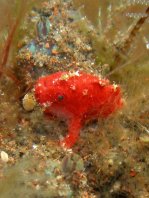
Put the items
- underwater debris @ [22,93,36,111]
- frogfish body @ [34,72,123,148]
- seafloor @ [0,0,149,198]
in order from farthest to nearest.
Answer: underwater debris @ [22,93,36,111]
frogfish body @ [34,72,123,148]
seafloor @ [0,0,149,198]

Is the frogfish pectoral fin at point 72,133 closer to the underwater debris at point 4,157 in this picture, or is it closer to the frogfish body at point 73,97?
the frogfish body at point 73,97

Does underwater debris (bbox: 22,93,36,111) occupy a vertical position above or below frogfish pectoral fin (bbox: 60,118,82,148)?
above

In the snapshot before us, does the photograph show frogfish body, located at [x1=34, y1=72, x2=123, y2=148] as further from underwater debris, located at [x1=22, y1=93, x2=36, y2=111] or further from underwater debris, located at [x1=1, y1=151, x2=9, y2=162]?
underwater debris, located at [x1=1, y1=151, x2=9, y2=162]

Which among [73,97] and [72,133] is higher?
[73,97]

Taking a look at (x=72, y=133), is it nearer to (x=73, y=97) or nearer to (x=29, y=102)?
(x=73, y=97)

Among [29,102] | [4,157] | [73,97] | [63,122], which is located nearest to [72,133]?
[63,122]

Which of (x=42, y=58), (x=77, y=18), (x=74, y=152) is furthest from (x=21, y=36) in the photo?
(x=74, y=152)

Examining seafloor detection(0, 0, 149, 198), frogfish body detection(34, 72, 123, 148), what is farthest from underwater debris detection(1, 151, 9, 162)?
frogfish body detection(34, 72, 123, 148)

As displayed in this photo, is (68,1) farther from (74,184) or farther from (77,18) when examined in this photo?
(74,184)
